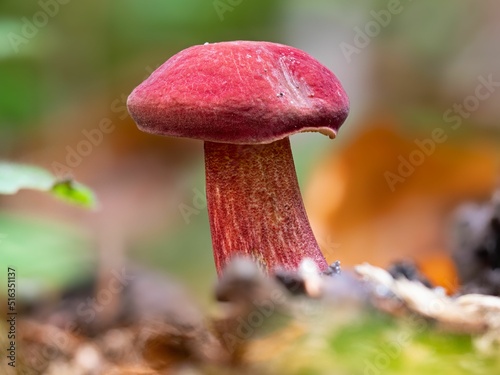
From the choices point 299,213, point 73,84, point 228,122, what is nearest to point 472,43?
point 73,84

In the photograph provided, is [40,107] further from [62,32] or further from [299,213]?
[299,213]

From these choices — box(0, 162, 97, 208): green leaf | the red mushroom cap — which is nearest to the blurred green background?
box(0, 162, 97, 208): green leaf

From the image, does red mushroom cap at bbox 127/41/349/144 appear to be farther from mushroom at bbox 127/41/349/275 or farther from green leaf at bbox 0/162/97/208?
green leaf at bbox 0/162/97/208

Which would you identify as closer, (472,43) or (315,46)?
(472,43)

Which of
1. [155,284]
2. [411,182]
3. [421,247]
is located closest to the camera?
[155,284]

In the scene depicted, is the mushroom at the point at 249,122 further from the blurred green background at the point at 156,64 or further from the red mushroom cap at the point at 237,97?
the blurred green background at the point at 156,64
